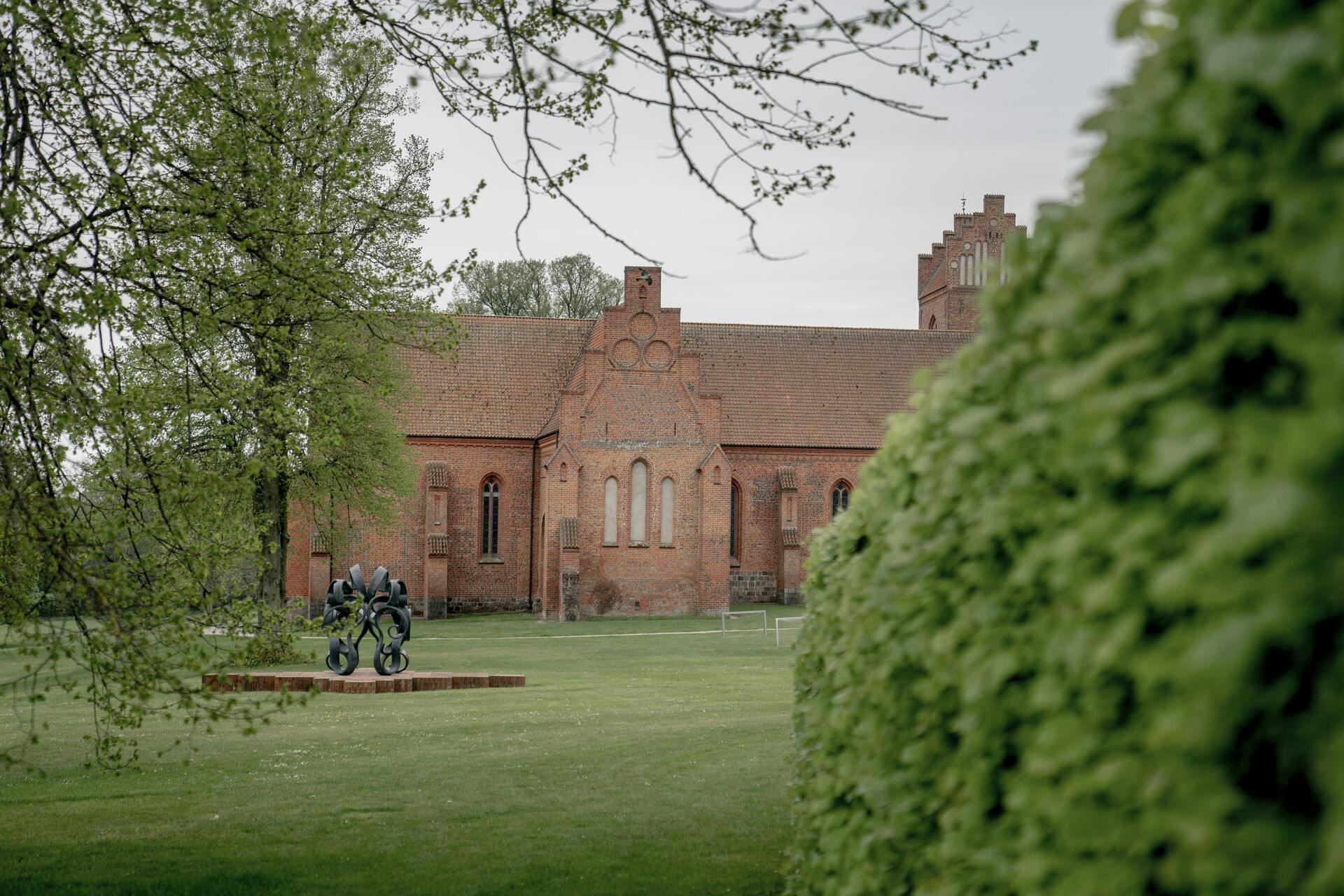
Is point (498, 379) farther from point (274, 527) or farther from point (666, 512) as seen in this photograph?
point (274, 527)

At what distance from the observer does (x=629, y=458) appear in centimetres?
4000

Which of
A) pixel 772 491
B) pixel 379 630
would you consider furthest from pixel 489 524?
pixel 379 630

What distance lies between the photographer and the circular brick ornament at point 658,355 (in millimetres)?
39969

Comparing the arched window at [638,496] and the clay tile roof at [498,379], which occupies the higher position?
the clay tile roof at [498,379]

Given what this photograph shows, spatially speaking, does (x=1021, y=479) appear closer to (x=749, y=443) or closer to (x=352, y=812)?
(x=352, y=812)

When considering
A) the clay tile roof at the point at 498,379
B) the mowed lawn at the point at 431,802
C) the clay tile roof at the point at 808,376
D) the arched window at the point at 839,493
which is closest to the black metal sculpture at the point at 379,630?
the mowed lawn at the point at 431,802

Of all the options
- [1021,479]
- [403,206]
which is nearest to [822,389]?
[403,206]

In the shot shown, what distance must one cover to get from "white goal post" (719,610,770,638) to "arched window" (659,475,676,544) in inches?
126

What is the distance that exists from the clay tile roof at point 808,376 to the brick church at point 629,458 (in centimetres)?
8

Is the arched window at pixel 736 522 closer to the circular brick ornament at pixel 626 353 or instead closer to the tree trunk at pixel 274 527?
the circular brick ornament at pixel 626 353

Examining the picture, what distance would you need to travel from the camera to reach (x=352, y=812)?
926 centimetres

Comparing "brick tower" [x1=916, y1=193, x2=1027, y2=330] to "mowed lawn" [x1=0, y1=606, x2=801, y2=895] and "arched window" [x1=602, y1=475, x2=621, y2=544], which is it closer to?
"arched window" [x1=602, y1=475, x2=621, y2=544]

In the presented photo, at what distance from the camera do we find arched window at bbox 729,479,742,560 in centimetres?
4406

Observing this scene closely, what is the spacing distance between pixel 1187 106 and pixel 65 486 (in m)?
6.46
